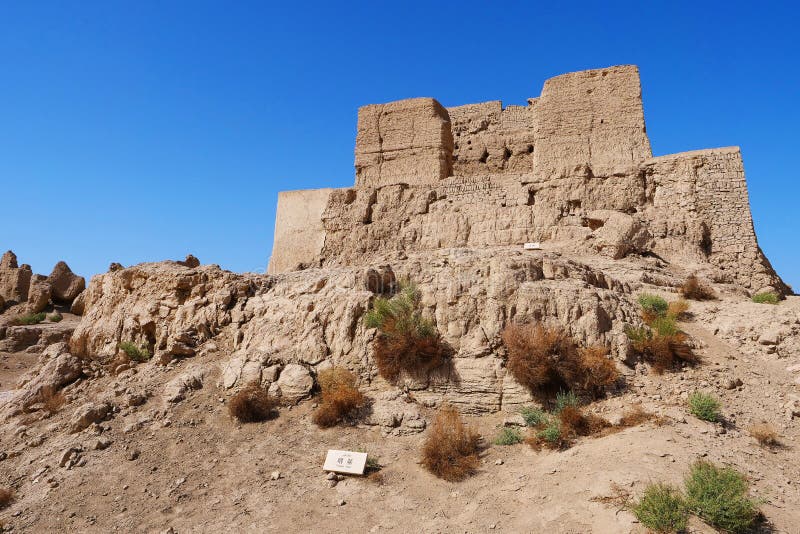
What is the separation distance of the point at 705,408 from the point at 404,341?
3.85m

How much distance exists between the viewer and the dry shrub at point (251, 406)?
753cm

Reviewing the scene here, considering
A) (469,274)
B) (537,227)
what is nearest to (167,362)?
(469,274)

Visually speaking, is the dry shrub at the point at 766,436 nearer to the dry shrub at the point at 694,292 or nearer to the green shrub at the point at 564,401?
the green shrub at the point at 564,401

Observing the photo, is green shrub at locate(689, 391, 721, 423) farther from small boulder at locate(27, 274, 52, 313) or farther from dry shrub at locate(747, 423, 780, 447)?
small boulder at locate(27, 274, 52, 313)

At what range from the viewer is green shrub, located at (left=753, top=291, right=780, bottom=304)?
9.62m

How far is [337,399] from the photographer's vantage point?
7227mm

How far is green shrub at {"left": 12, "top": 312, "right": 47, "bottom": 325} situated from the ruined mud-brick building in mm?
10052

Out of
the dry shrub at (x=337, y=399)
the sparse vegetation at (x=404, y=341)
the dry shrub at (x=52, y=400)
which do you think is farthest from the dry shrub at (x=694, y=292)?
the dry shrub at (x=52, y=400)

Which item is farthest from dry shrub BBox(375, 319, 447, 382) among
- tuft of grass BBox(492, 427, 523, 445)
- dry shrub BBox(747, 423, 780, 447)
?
dry shrub BBox(747, 423, 780, 447)

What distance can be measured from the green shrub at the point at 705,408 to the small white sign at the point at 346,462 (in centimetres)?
397

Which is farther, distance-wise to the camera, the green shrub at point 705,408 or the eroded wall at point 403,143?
the eroded wall at point 403,143

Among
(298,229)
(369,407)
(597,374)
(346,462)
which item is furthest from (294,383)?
(298,229)

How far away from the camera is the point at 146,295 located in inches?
430

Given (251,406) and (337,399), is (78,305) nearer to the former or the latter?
(251,406)
